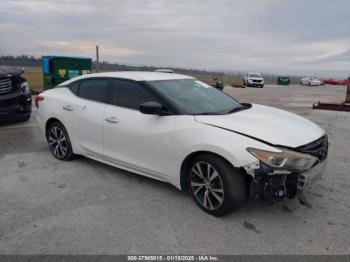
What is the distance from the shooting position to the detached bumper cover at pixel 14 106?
26.7ft

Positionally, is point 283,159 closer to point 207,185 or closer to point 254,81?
point 207,185

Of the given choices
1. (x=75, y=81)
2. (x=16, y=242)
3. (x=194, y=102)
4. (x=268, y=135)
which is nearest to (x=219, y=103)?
(x=194, y=102)

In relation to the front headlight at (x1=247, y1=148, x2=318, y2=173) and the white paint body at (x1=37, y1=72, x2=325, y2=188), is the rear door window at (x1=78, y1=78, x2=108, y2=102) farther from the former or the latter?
the front headlight at (x1=247, y1=148, x2=318, y2=173)

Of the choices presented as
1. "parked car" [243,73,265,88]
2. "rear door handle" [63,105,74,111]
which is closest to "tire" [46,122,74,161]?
"rear door handle" [63,105,74,111]

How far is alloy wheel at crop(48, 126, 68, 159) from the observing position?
5680 millimetres

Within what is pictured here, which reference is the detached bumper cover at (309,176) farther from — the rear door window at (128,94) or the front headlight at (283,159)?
the rear door window at (128,94)

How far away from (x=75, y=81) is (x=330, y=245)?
4.24 metres

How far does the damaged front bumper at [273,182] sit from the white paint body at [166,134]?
11 centimetres

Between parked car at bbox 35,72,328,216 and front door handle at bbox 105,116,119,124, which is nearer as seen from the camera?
parked car at bbox 35,72,328,216

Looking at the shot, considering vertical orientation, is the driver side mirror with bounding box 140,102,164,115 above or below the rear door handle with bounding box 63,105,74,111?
above

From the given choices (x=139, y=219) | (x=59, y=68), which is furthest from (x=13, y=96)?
(x=139, y=219)

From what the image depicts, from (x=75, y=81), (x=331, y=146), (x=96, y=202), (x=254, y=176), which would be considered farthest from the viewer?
(x=331, y=146)

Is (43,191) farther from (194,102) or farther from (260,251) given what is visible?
(260,251)

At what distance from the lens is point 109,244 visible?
129 inches
